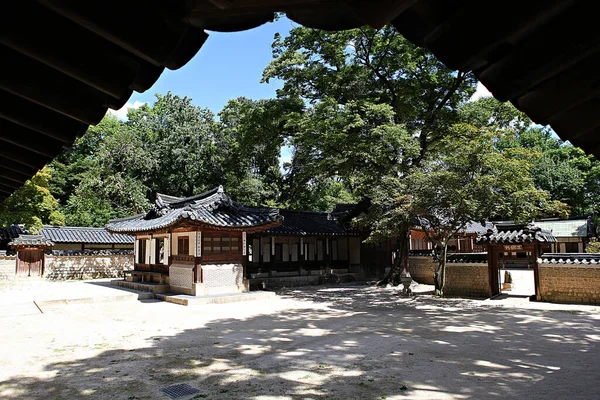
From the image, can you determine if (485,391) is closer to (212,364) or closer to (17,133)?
(212,364)

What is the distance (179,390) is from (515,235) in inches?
517

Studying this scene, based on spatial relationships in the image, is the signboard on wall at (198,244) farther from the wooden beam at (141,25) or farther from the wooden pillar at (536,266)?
the wooden beam at (141,25)

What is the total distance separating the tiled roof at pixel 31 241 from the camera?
24.4 metres

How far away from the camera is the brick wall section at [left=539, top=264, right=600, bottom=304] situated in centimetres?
1310

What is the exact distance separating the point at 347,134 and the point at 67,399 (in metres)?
14.5

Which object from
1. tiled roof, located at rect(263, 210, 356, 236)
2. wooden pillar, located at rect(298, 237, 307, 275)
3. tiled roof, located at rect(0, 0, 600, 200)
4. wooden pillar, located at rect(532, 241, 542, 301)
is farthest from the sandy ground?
wooden pillar, located at rect(298, 237, 307, 275)

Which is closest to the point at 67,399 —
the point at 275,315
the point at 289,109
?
the point at 275,315

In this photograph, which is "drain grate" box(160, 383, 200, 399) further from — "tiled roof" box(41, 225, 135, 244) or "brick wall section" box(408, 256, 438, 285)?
"tiled roof" box(41, 225, 135, 244)

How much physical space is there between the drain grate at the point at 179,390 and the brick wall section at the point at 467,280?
43.2ft

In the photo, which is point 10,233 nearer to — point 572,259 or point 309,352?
point 309,352

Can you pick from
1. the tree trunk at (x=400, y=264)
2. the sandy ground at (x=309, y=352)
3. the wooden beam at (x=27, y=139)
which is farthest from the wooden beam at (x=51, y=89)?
the tree trunk at (x=400, y=264)

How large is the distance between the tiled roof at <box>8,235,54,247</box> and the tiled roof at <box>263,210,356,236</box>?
15048mm

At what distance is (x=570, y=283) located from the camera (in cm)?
1345

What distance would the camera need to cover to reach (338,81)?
746 inches
